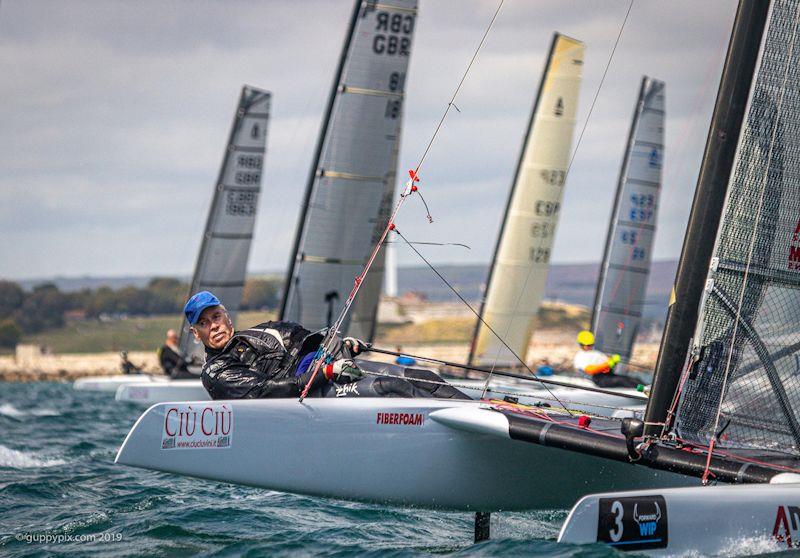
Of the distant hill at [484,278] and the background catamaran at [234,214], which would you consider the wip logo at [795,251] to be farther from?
the distant hill at [484,278]

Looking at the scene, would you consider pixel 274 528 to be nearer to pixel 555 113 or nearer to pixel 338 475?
pixel 338 475

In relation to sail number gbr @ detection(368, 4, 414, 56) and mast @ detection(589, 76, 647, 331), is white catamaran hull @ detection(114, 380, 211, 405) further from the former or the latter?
mast @ detection(589, 76, 647, 331)

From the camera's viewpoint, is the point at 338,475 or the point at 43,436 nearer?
the point at 338,475

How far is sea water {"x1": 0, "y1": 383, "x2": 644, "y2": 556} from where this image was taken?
459 centimetres

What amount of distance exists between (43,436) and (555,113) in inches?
377

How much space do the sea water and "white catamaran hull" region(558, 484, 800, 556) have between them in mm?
171

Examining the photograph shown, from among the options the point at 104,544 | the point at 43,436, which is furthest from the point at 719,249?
the point at 43,436

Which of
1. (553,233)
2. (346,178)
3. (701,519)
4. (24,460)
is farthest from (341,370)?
(553,233)

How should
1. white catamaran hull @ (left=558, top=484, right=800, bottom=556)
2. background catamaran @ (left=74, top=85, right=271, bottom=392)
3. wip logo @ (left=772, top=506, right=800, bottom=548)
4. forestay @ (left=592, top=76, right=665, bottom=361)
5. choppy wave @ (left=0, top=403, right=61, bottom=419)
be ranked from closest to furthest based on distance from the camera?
white catamaran hull @ (left=558, top=484, right=800, bottom=556) → wip logo @ (left=772, top=506, right=800, bottom=548) → choppy wave @ (left=0, top=403, right=61, bottom=419) → forestay @ (left=592, top=76, right=665, bottom=361) → background catamaran @ (left=74, top=85, right=271, bottom=392)

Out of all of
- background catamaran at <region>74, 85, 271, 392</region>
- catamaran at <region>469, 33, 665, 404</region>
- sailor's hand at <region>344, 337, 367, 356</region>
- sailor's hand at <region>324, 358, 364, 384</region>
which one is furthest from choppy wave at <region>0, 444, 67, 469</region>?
background catamaran at <region>74, 85, 271, 392</region>

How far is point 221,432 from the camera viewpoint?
191 inches

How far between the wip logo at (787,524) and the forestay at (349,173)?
9.63 meters

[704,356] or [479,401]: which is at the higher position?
[704,356]

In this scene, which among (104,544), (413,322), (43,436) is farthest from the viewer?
(413,322)
